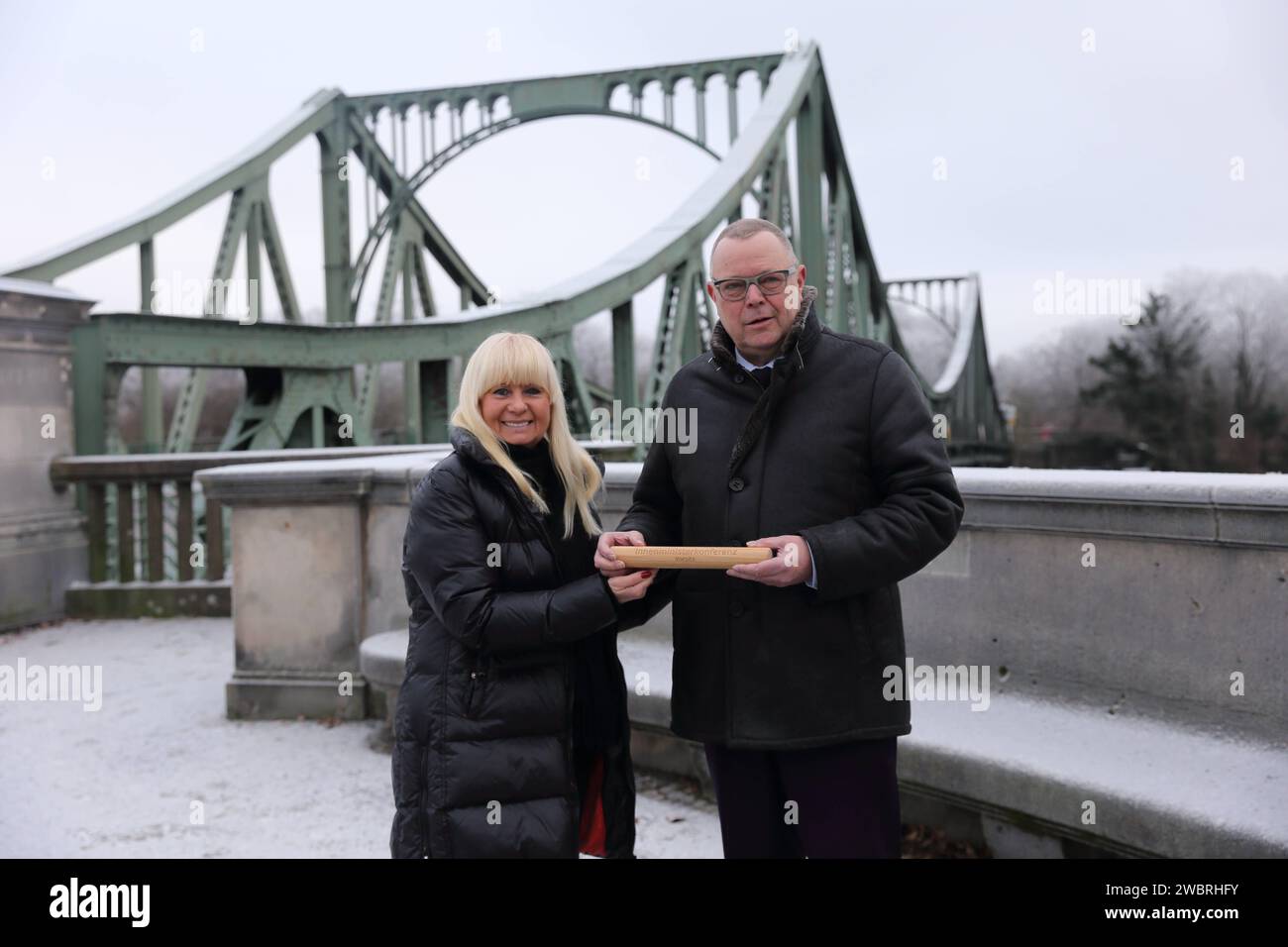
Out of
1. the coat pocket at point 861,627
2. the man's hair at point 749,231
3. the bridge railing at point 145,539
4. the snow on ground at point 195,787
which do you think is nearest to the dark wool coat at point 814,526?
the coat pocket at point 861,627

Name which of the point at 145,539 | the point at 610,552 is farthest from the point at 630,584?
the point at 145,539

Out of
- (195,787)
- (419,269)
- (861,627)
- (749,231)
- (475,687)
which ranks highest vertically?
(419,269)

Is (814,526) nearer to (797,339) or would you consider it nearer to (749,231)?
(797,339)

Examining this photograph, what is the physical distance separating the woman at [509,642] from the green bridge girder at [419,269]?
5.19 m

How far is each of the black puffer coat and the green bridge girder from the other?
523 cm

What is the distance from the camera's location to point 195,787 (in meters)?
3.62

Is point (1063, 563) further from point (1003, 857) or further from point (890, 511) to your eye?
point (890, 511)

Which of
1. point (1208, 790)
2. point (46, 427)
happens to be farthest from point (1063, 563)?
point (46, 427)

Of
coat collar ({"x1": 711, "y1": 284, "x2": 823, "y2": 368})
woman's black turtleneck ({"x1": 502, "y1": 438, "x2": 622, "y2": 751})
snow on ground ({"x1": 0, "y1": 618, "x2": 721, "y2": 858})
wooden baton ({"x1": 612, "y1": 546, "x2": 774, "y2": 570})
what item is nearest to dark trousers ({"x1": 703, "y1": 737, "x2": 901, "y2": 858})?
woman's black turtleneck ({"x1": 502, "y1": 438, "x2": 622, "y2": 751})

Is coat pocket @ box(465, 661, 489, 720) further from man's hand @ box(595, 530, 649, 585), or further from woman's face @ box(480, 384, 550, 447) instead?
woman's face @ box(480, 384, 550, 447)

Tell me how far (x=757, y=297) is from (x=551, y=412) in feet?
1.61

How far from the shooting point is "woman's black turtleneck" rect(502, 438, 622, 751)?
210 centimetres

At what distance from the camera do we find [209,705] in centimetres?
452

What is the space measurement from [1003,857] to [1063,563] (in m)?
0.77
